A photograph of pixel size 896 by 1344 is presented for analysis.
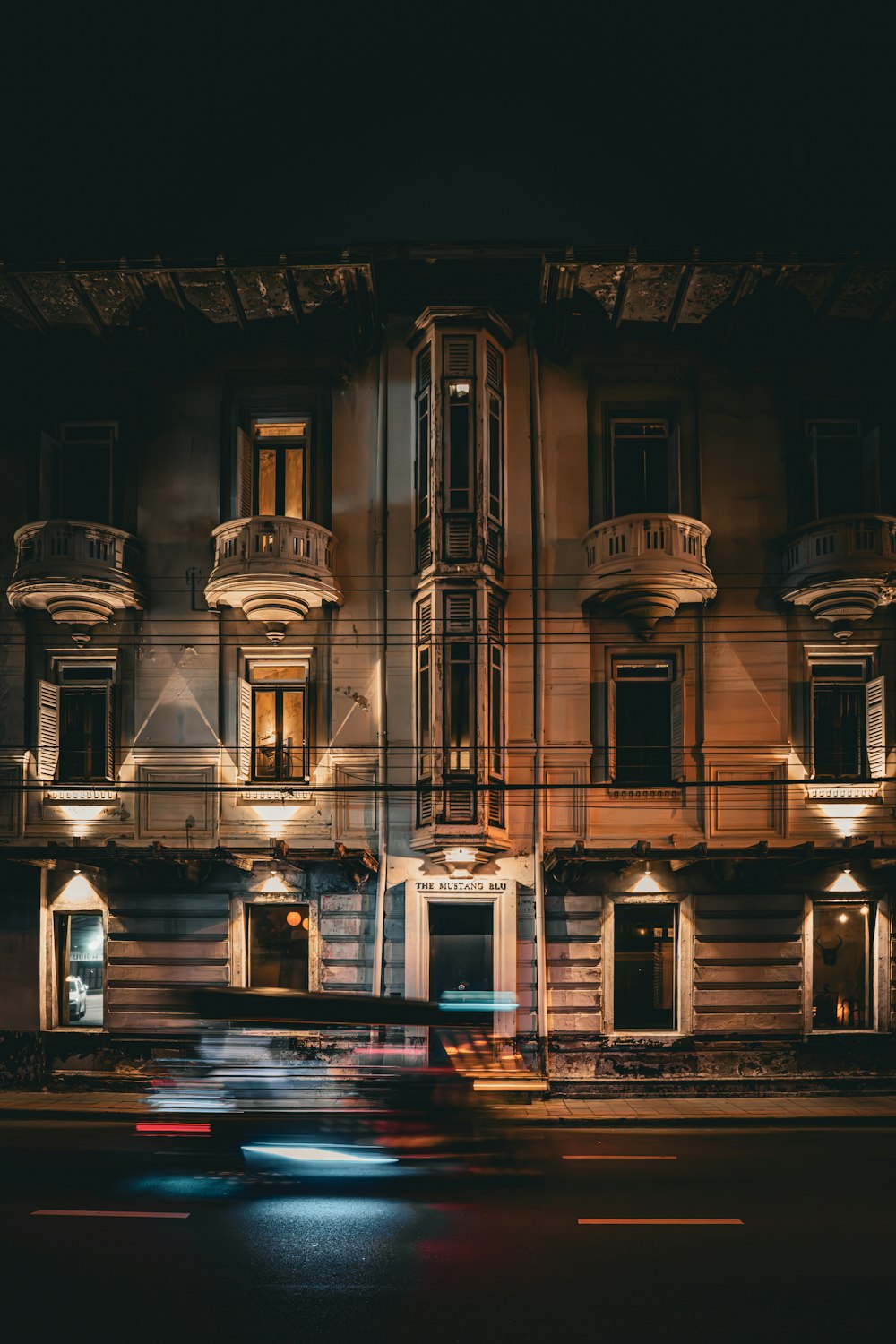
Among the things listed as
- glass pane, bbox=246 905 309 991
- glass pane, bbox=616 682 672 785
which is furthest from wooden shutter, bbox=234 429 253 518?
glass pane, bbox=616 682 672 785

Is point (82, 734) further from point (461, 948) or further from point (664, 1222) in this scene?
point (664, 1222)

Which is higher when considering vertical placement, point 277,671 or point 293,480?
point 293,480

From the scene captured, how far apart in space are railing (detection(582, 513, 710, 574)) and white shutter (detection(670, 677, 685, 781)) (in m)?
2.63

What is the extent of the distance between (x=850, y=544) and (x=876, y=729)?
3.94 m

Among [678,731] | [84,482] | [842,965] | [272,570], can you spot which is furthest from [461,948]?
[84,482]

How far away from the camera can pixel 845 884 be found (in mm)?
17422

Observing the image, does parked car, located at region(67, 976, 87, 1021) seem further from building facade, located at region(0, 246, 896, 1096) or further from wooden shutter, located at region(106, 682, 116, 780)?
wooden shutter, located at region(106, 682, 116, 780)

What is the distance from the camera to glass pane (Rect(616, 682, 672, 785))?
707 inches

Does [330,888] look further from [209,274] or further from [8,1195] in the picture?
[209,274]

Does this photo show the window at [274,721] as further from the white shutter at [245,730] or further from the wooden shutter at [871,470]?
the wooden shutter at [871,470]

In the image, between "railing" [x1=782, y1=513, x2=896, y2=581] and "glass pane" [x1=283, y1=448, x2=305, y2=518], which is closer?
"railing" [x1=782, y1=513, x2=896, y2=581]

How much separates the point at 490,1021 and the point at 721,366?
1445cm

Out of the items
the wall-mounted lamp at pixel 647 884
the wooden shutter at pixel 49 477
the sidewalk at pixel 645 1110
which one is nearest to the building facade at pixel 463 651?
the wall-mounted lamp at pixel 647 884

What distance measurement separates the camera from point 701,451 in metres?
18.4
